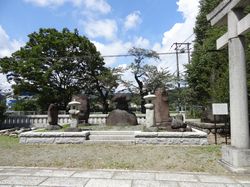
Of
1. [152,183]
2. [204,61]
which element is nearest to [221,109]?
[152,183]

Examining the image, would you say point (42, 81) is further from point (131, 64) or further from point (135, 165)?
point (135, 165)

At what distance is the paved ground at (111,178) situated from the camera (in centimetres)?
489

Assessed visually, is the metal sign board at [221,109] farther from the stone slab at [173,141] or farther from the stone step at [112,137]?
the stone step at [112,137]

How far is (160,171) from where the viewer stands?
236 inches

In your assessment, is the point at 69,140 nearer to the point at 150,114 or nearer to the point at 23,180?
the point at 150,114

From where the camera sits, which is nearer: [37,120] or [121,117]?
[121,117]

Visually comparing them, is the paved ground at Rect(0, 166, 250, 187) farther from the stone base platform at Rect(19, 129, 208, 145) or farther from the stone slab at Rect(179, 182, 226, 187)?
A: the stone base platform at Rect(19, 129, 208, 145)

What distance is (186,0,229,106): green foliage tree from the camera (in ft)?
56.1

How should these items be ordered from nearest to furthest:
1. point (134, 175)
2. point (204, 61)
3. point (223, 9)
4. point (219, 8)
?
point (134, 175) → point (223, 9) → point (219, 8) → point (204, 61)

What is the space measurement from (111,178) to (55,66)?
819 inches

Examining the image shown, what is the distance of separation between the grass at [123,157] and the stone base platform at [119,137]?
47cm

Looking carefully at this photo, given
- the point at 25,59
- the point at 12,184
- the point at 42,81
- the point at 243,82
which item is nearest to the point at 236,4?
the point at 243,82

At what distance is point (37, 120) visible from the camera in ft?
62.2

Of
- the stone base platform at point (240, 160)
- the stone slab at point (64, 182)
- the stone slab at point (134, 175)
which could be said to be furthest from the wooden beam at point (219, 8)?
the stone slab at point (64, 182)
